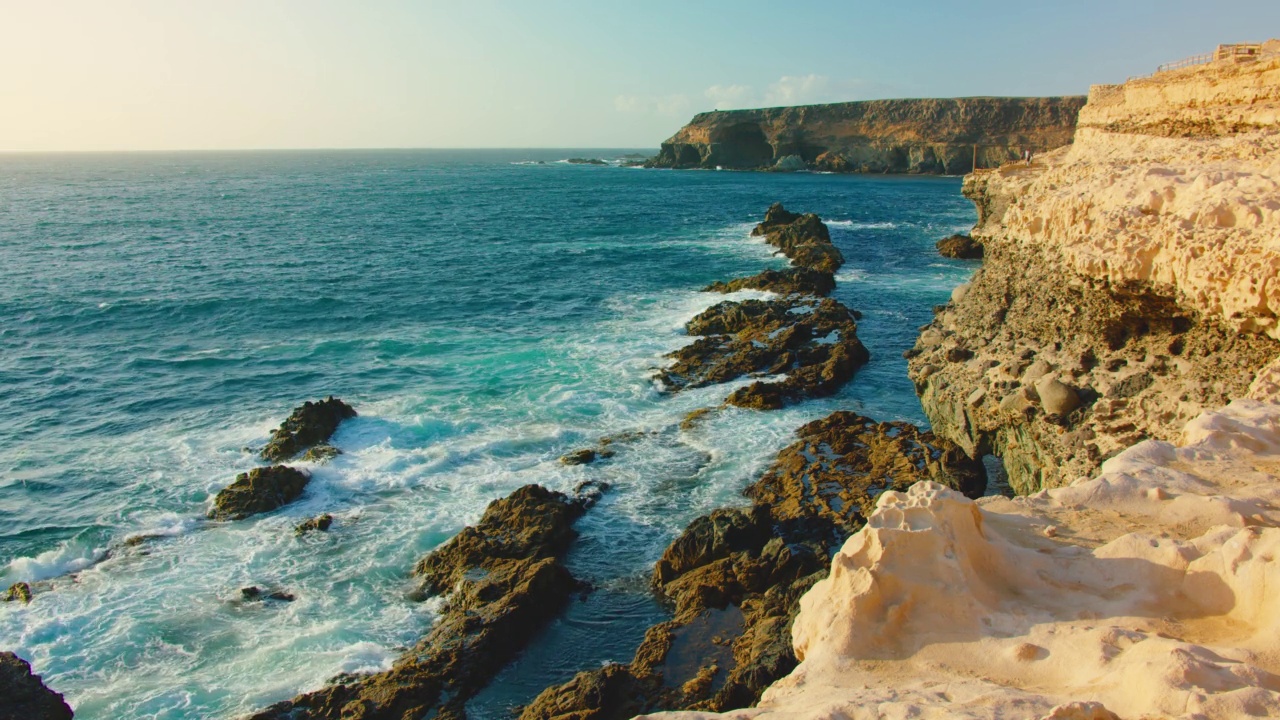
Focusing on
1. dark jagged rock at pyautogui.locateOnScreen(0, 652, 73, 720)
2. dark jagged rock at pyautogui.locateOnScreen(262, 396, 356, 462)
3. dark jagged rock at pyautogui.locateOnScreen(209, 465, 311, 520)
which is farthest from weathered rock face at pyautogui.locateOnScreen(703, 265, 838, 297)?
dark jagged rock at pyautogui.locateOnScreen(0, 652, 73, 720)

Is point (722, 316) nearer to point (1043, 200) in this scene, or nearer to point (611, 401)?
point (611, 401)

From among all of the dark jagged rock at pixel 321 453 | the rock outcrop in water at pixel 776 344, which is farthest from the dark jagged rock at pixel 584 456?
the dark jagged rock at pixel 321 453

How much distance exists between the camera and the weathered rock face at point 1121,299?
12.5 m

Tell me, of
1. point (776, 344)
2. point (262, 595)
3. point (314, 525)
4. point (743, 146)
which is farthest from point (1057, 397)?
point (743, 146)

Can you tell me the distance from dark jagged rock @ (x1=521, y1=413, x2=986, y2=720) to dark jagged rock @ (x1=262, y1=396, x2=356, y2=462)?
11.9m

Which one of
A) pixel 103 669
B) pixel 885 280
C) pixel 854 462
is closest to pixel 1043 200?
pixel 854 462

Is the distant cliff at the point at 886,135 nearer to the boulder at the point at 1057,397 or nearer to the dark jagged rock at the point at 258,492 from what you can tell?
the boulder at the point at 1057,397

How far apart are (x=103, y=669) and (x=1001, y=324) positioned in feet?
64.4

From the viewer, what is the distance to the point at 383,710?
42.0 feet

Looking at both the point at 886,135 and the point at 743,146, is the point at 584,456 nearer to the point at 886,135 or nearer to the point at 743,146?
the point at 886,135

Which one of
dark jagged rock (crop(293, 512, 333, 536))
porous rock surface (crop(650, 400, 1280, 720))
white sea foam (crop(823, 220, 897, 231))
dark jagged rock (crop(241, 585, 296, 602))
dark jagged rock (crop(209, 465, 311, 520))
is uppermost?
white sea foam (crop(823, 220, 897, 231))

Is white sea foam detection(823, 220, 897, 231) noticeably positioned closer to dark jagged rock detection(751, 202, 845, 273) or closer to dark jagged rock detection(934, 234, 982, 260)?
dark jagged rock detection(751, 202, 845, 273)

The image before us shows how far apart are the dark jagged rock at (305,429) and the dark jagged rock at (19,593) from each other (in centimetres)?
652

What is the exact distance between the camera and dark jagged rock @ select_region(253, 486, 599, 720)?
42.4ft
